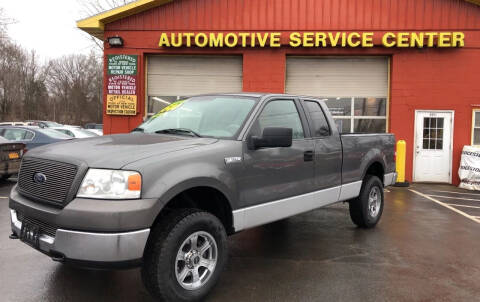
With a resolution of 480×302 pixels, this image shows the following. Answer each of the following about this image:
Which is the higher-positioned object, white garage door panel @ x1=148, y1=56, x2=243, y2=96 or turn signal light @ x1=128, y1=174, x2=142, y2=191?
white garage door panel @ x1=148, y1=56, x2=243, y2=96

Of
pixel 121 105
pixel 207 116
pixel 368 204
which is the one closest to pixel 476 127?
pixel 368 204

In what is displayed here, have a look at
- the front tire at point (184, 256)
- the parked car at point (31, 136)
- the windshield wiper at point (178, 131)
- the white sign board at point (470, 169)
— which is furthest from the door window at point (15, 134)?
the white sign board at point (470, 169)

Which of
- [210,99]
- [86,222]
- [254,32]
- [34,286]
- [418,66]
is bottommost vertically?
[34,286]

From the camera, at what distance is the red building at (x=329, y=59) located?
1155cm

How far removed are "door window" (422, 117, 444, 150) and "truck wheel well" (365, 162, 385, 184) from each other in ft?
20.2

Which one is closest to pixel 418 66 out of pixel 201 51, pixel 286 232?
pixel 201 51

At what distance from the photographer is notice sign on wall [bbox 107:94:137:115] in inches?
482

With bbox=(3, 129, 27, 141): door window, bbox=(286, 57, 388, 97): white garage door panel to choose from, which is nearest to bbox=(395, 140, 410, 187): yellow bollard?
bbox=(286, 57, 388, 97): white garage door panel

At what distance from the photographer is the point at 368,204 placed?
20.1 feet

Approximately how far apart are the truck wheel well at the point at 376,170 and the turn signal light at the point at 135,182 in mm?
4197

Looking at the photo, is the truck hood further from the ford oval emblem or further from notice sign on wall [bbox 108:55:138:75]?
notice sign on wall [bbox 108:55:138:75]

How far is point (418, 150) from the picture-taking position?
11.9 m

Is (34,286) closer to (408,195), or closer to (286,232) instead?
(286,232)

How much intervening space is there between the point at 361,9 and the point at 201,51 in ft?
15.6
